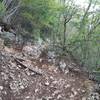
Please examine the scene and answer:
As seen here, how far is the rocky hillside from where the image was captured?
686 centimetres

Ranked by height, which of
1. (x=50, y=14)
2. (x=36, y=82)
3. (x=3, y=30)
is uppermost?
(x=50, y=14)

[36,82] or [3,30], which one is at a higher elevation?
[3,30]

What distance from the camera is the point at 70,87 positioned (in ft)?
25.7

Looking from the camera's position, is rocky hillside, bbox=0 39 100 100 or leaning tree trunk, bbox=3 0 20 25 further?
leaning tree trunk, bbox=3 0 20 25

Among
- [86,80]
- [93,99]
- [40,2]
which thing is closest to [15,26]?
[40,2]

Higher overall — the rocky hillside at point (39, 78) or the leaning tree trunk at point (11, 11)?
the leaning tree trunk at point (11, 11)

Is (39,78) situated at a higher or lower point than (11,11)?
lower

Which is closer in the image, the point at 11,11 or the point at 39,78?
the point at 39,78

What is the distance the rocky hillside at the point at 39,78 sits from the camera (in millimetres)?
6859

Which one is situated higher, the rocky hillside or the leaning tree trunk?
the leaning tree trunk

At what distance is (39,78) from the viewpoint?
7738 millimetres

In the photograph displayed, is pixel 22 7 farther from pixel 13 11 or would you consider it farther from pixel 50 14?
pixel 50 14

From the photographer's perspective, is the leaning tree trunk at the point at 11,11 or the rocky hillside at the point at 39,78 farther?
the leaning tree trunk at the point at 11,11

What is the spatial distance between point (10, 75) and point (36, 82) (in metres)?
1.02
